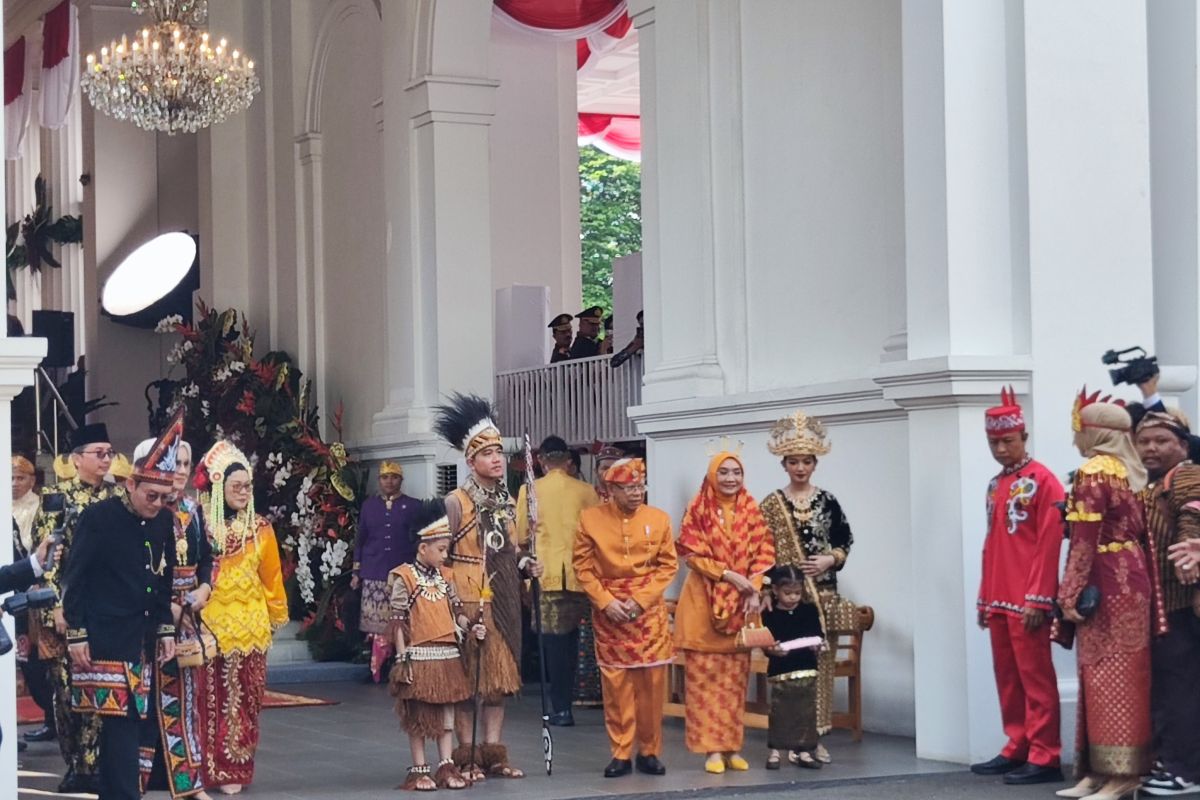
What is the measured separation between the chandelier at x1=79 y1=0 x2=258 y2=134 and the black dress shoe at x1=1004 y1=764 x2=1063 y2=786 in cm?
938

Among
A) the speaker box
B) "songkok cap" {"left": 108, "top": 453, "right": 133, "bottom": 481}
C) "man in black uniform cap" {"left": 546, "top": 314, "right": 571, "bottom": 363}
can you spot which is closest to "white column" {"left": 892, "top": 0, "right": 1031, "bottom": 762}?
"songkok cap" {"left": 108, "top": 453, "right": 133, "bottom": 481}

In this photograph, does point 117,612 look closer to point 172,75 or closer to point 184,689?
point 184,689

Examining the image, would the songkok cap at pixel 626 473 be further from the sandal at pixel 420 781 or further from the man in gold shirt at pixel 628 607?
the sandal at pixel 420 781

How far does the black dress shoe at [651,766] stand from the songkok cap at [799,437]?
1.68 meters

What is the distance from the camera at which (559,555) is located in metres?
11.3

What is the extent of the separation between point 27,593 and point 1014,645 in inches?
178

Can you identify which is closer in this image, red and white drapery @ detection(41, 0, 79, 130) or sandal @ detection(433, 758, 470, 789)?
sandal @ detection(433, 758, 470, 789)

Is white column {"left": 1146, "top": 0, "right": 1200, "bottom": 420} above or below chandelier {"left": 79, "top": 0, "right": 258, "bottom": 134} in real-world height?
below

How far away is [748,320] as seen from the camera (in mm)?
11523

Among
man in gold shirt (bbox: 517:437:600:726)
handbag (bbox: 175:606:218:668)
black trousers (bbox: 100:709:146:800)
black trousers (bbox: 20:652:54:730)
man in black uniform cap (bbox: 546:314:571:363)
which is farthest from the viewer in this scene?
man in black uniform cap (bbox: 546:314:571:363)

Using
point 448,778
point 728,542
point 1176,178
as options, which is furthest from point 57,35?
point 1176,178

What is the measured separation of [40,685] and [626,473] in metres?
4.17

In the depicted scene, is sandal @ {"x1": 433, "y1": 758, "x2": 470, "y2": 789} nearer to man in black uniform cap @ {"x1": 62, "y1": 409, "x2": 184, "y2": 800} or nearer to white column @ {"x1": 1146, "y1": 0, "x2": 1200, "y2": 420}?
man in black uniform cap @ {"x1": 62, "y1": 409, "x2": 184, "y2": 800}

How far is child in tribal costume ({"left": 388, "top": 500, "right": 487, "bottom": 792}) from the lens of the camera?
8.62 metres
